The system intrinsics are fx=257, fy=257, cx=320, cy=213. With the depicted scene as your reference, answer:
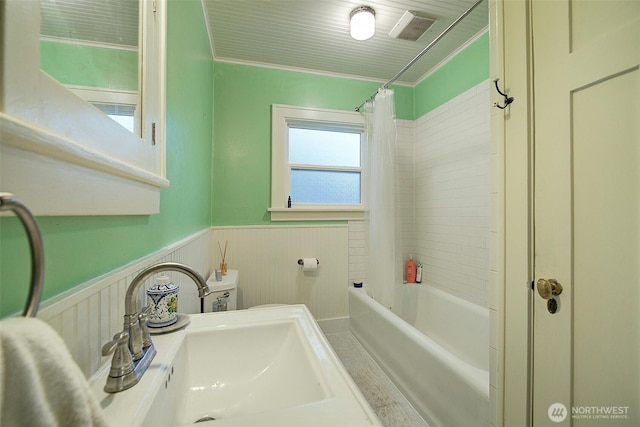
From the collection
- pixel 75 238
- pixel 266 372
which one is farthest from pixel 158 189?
pixel 266 372

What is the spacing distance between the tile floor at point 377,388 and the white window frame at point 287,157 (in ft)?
3.75

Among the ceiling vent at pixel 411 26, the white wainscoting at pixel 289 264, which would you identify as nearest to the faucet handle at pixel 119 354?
the white wainscoting at pixel 289 264

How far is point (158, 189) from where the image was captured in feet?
2.75

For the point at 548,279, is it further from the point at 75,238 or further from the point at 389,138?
the point at 389,138

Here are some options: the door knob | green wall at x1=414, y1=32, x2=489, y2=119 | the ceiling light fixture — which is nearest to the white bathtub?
the door knob

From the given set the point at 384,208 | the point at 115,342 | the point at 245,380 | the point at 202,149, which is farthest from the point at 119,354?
the point at 384,208

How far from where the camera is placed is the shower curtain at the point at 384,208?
7.04 feet

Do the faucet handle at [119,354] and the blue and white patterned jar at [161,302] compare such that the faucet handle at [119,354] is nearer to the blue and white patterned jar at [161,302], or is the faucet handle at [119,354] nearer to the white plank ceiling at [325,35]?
the blue and white patterned jar at [161,302]

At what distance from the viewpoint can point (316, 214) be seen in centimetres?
242

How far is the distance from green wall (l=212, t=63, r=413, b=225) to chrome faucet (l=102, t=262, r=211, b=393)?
1731mm

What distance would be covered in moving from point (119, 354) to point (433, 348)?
55.0 inches

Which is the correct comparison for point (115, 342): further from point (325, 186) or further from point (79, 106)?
point (325, 186)

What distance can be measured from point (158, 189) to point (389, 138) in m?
1.83

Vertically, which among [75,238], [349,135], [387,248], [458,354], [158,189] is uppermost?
[349,135]
